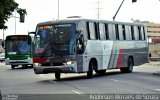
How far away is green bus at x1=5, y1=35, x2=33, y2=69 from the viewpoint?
143 feet

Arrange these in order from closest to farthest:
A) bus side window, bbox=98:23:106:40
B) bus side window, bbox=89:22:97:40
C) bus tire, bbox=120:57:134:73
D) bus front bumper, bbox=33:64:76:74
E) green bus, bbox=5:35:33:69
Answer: bus front bumper, bbox=33:64:76:74 < bus side window, bbox=89:22:97:40 < bus side window, bbox=98:23:106:40 < bus tire, bbox=120:57:134:73 < green bus, bbox=5:35:33:69

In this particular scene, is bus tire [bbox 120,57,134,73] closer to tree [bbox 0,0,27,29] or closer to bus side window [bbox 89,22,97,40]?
bus side window [bbox 89,22,97,40]

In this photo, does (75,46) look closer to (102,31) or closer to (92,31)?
(92,31)

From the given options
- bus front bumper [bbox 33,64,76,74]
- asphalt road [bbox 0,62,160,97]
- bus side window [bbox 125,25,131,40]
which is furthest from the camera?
bus side window [bbox 125,25,131,40]

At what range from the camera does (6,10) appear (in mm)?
45938

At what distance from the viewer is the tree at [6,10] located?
43.2 metres

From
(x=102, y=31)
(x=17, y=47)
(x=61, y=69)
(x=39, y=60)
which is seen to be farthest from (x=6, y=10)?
(x=61, y=69)

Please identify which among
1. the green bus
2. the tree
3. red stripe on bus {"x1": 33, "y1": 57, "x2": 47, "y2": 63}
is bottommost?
red stripe on bus {"x1": 33, "y1": 57, "x2": 47, "y2": 63}

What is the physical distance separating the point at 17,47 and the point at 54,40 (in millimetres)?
19485

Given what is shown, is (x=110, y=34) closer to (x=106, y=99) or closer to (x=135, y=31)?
(x=135, y=31)

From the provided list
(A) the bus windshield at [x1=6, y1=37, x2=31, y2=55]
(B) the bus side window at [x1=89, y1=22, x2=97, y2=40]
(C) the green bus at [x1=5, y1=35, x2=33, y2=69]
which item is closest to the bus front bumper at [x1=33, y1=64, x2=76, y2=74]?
(B) the bus side window at [x1=89, y1=22, x2=97, y2=40]

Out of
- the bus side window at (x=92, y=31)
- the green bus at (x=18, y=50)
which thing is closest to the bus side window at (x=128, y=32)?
the bus side window at (x=92, y=31)

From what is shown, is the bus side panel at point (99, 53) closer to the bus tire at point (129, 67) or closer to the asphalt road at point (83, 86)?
the asphalt road at point (83, 86)

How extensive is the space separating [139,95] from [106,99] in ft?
5.79
